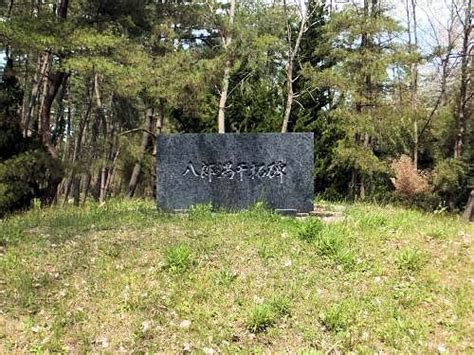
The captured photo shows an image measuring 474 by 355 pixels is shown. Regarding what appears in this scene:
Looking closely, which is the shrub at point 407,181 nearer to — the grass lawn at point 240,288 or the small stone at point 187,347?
the grass lawn at point 240,288

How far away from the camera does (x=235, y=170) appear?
Answer: 9.42 meters

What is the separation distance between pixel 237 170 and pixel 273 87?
13.6 meters

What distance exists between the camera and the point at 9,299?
5039mm

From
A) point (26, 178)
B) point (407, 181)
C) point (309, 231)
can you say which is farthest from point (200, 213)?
point (407, 181)

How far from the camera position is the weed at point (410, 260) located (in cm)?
565

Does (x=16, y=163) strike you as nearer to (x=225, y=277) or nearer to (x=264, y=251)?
(x=264, y=251)

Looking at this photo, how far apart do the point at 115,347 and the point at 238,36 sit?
15.9 m

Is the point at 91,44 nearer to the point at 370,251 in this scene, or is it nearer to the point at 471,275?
the point at 370,251

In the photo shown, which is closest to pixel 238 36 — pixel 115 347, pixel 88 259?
pixel 88 259

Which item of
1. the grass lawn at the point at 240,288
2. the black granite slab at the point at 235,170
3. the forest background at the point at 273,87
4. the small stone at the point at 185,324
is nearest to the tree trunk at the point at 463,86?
the forest background at the point at 273,87

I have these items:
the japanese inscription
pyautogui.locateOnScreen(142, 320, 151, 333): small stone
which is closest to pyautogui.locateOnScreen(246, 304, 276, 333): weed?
pyautogui.locateOnScreen(142, 320, 151, 333): small stone

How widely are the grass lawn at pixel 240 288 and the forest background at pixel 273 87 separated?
6.61 m

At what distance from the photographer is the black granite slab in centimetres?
937

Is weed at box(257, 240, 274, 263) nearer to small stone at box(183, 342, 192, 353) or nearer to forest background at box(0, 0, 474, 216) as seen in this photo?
small stone at box(183, 342, 192, 353)
